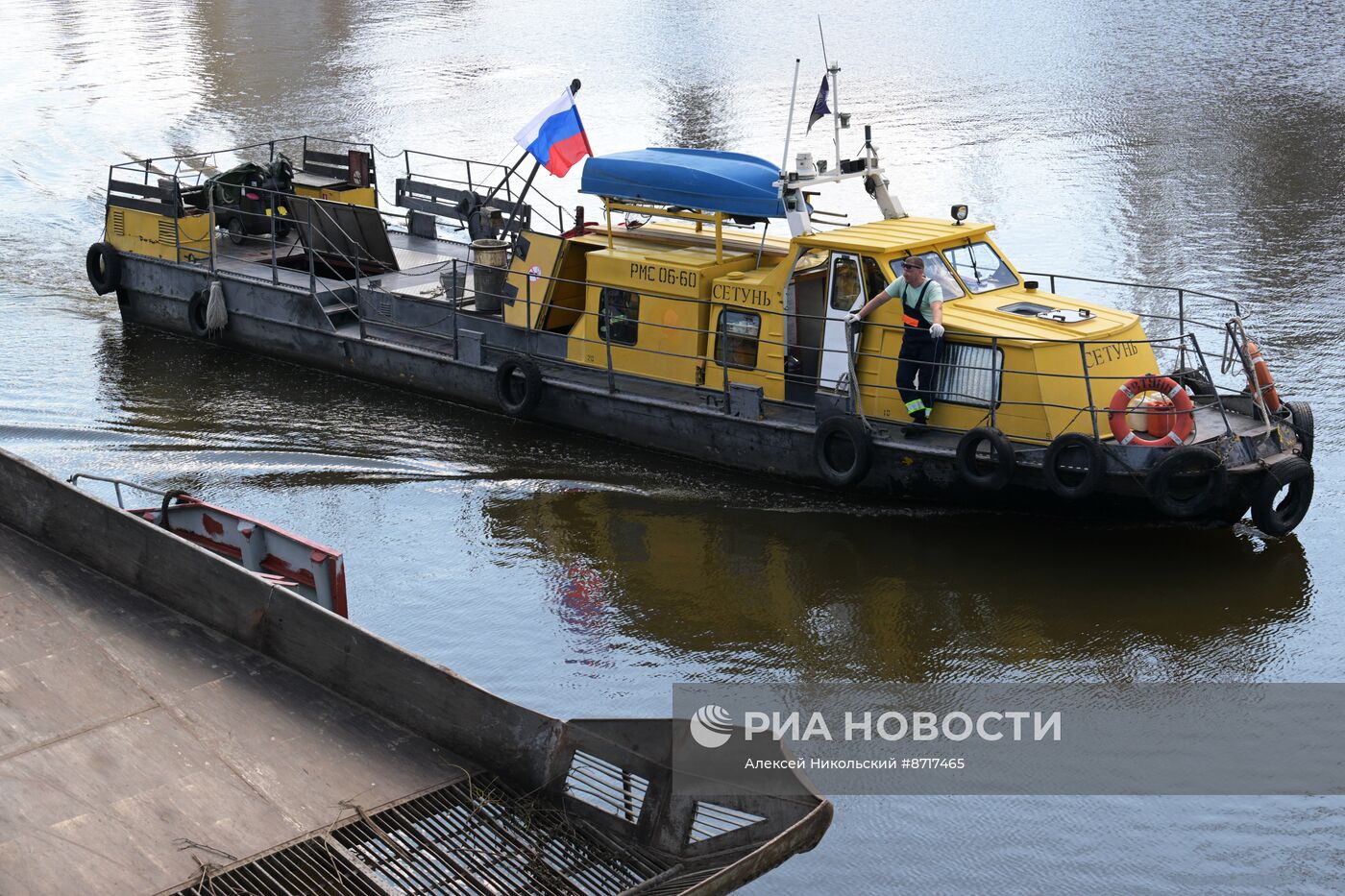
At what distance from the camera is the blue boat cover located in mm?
13828

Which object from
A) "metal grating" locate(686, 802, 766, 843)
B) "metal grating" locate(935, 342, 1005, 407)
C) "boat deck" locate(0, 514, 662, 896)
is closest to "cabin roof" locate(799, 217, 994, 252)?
"metal grating" locate(935, 342, 1005, 407)

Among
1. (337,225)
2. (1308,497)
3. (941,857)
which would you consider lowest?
(941,857)

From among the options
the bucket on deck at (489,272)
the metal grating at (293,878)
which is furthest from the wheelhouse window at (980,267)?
the metal grating at (293,878)

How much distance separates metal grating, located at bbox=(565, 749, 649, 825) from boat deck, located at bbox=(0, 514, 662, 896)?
0.18 metres

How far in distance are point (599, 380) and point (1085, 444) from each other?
17.2 ft

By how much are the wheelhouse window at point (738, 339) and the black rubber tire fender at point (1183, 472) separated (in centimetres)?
391

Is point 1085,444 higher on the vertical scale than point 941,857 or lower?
higher

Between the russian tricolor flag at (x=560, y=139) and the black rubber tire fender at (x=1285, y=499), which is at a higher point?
the russian tricolor flag at (x=560, y=139)

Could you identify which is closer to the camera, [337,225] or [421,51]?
[337,225]

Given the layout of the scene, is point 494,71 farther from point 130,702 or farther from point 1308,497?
point 130,702

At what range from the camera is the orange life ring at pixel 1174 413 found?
11.9 metres

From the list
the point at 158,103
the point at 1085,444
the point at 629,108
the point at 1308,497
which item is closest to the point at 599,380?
the point at 1085,444

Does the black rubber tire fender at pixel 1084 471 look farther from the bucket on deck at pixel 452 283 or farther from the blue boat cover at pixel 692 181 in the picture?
the bucket on deck at pixel 452 283

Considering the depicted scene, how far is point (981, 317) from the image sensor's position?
42.0 ft
